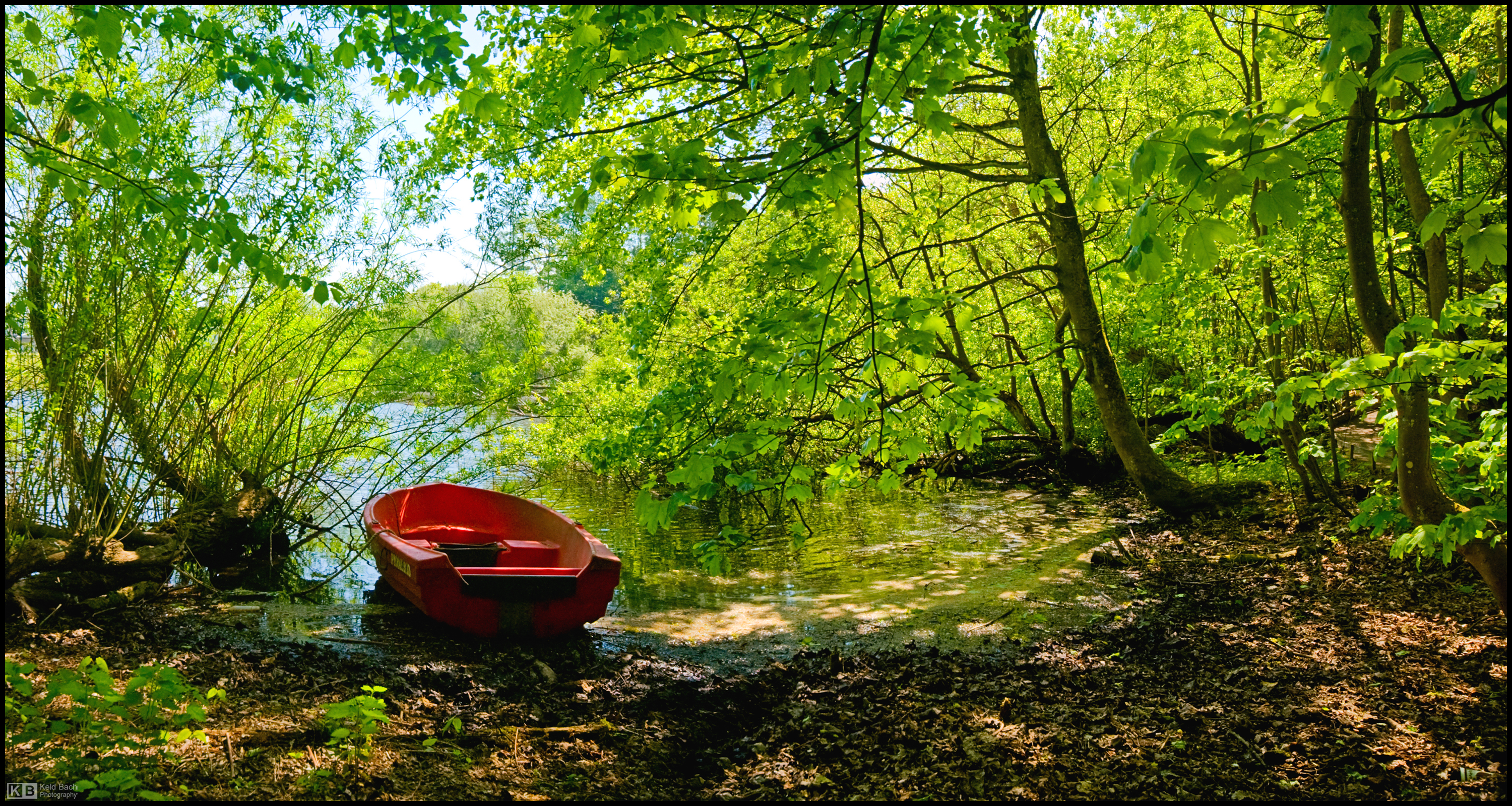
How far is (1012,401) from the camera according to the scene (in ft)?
39.5

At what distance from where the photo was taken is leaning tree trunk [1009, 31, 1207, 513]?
755 cm

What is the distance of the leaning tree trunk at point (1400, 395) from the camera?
343 cm

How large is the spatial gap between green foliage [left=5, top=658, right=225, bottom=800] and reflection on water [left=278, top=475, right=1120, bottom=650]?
6.93 feet

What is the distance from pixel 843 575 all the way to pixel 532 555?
2747 millimetres

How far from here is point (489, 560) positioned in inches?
278

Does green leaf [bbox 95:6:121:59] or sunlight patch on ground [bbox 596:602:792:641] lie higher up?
green leaf [bbox 95:6:121:59]

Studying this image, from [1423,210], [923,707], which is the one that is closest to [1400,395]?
[1423,210]

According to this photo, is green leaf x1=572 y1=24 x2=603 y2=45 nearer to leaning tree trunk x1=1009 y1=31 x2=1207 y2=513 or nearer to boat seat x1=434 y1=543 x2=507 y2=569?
boat seat x1=434 y1=543 x2=507 y2=569

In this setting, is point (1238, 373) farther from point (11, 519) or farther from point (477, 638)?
point (11, 519)

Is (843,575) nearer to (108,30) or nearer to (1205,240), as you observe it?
(1205,240)

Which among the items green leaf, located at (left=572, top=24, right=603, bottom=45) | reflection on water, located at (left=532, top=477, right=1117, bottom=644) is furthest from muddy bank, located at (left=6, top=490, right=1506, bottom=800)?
green leaf, located at (left=572, top=24, right=603, bottom=45)

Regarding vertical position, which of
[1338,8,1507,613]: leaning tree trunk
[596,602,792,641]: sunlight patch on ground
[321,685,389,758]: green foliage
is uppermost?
[1338,8,1507,613]: leaning tree trunk

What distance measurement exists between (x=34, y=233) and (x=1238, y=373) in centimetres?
766

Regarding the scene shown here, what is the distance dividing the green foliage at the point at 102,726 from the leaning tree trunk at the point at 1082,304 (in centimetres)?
680
